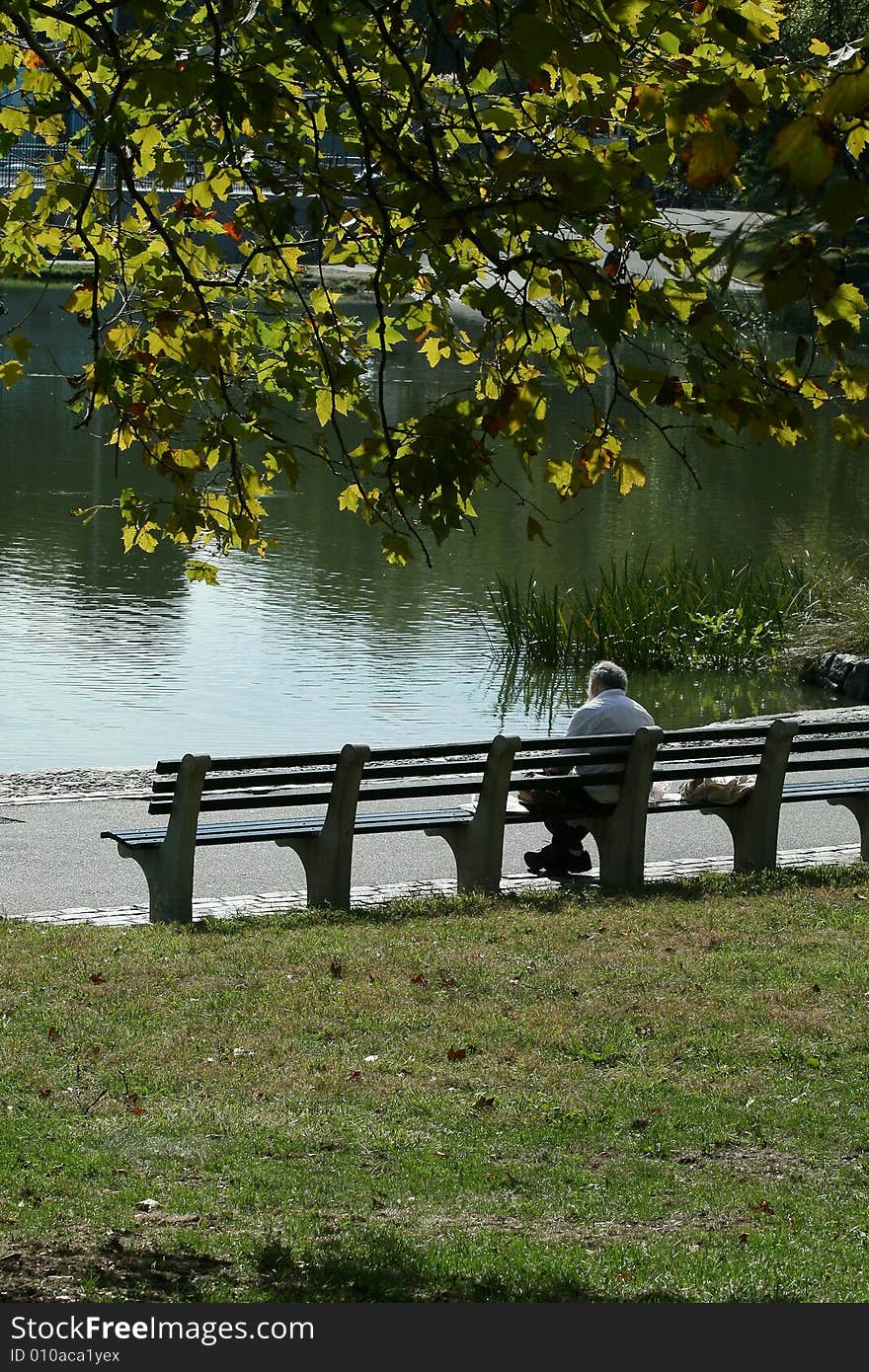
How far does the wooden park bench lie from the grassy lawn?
62 cm

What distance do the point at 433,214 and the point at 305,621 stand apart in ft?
63.7

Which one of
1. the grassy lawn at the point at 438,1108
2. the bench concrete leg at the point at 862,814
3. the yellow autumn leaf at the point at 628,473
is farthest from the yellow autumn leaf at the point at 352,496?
the bench concrete leg at the point at 862,814

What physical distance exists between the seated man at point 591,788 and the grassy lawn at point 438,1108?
151cm

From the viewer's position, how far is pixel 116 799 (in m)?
12.9

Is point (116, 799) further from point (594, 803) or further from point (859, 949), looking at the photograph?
point (859, 949)

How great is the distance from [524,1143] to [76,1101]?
1.58 meters

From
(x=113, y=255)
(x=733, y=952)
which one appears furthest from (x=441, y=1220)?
(x=113, y=255)

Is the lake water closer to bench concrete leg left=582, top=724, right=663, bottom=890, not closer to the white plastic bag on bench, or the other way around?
the white plastic bag on bench

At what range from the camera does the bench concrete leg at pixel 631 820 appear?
34.7 ft

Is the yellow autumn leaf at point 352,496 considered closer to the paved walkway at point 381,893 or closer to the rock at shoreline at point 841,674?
the paved walkway at point 381,893

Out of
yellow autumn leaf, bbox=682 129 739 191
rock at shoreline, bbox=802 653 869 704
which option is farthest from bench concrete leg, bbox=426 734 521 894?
rock at shoreline, bbox=802 653 869 704

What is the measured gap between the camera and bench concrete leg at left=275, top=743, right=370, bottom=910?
32.4 feet

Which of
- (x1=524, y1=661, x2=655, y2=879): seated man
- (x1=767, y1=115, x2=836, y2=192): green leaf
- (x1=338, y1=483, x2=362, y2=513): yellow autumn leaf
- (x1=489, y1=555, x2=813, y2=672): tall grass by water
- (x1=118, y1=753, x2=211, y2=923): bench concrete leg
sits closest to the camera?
(x1=767, y1=115, x2=836, y2=192): green leaf

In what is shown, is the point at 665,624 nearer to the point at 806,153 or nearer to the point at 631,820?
the point at 631,820
